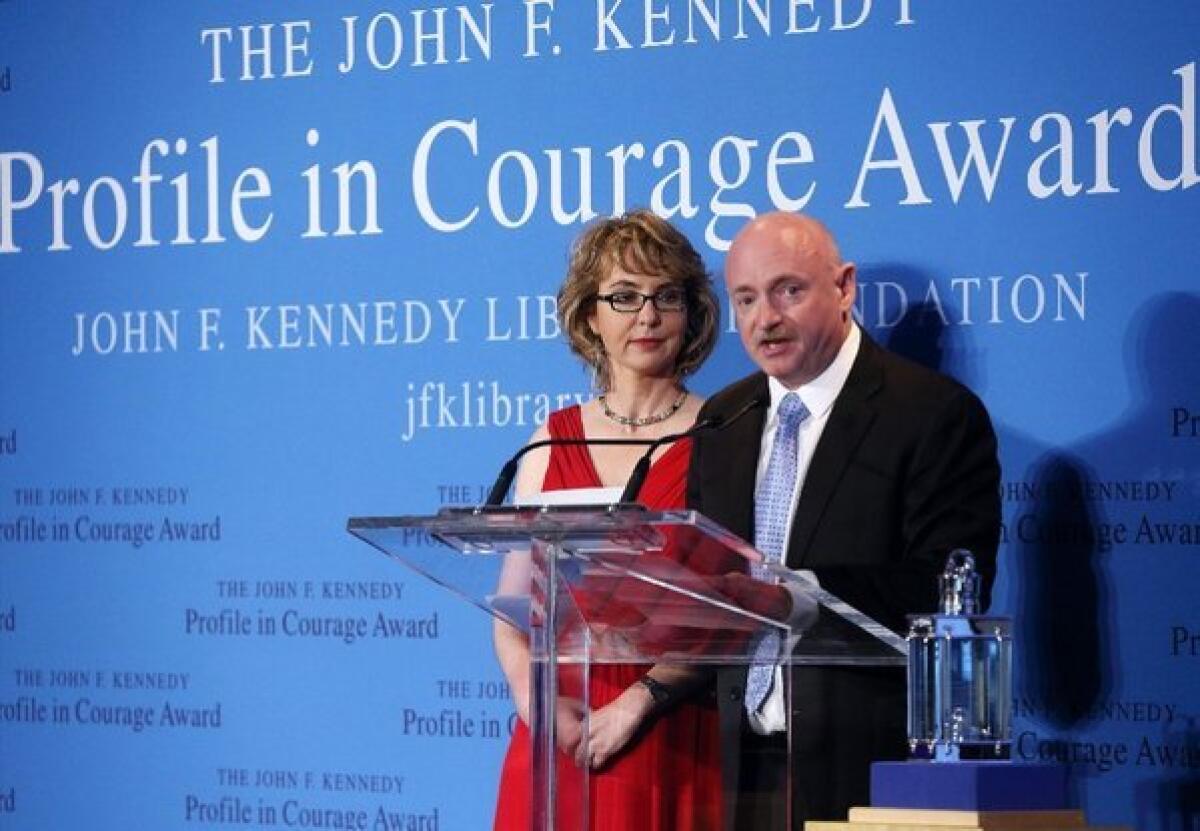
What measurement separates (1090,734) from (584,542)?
1921mm

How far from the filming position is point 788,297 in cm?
391

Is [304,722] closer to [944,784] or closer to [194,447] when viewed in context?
[194,447]

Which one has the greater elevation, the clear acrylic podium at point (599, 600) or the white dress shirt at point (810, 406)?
the white dress shirt at point (810, 406)

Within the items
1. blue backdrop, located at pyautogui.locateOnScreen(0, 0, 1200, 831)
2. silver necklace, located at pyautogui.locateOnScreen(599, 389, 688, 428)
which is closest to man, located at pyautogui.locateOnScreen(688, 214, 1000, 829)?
silver necklace, located at pyautogui.locateOnScreen(599, 389, 688, 428)

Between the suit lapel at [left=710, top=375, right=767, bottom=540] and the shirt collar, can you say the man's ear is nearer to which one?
the shirt collar

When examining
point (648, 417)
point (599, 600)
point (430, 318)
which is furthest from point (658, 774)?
point (430, 318)

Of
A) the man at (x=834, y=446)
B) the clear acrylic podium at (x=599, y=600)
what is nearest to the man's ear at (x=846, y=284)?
the man at (x=834, y=446)

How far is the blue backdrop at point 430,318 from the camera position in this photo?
4238mm

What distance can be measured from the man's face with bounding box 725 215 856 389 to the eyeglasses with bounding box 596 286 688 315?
0.33 metres

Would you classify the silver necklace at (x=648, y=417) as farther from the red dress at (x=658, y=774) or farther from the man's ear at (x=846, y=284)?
the red dress at (x=658, y=774)

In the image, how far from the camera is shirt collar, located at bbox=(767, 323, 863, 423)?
3912mm

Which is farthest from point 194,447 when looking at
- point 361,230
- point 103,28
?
point 103,28

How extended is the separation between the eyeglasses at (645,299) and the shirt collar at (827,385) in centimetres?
38

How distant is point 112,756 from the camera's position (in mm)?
5316
